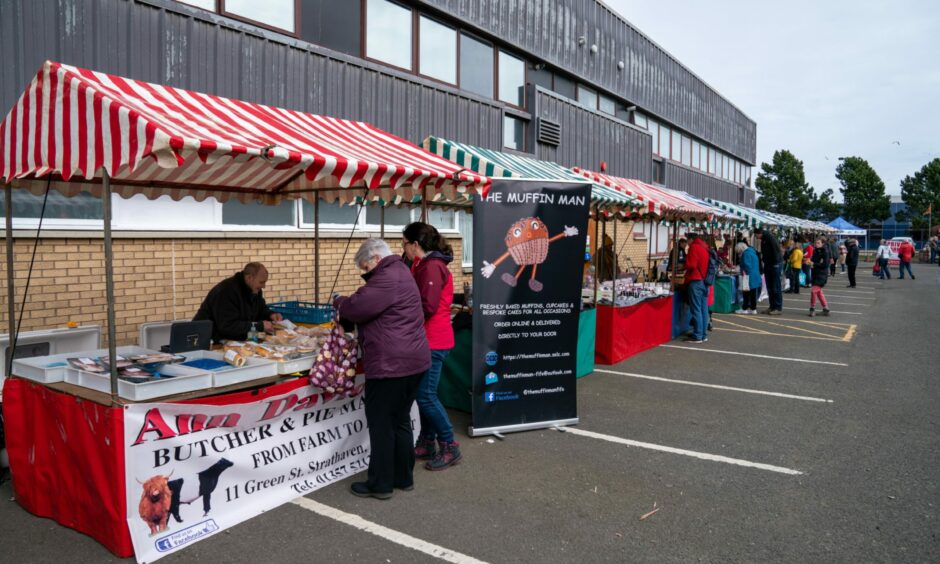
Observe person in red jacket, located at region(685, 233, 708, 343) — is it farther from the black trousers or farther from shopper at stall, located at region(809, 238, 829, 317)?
the black trousers

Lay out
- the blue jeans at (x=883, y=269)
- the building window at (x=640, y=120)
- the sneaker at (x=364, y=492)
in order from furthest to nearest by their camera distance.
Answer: the blue jeans at (x=883, y=269) → the building window at (x=640, y=120) → the sneaker at (x=364, y=492)

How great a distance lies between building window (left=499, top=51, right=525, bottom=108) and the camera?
13.5 metres

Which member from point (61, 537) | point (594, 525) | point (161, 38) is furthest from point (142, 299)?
point (594, 525)

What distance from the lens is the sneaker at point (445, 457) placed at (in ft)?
15.8

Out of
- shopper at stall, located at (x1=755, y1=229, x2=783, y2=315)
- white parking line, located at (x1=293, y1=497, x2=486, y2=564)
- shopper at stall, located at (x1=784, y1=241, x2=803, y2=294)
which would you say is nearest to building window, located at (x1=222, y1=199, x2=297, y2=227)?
white parking line, located at (x1=293, y1=497, x2=486, y2=564)

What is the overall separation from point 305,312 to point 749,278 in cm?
1142

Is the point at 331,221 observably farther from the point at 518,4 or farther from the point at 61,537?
the point at 518,4

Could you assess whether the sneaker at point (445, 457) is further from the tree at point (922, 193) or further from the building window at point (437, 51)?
the tree at point (922, 193)

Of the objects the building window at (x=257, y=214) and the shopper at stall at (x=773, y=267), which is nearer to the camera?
the building window at (x=257, y=214)

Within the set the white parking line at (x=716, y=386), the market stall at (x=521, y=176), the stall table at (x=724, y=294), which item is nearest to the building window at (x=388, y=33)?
the market stall at (x=521, y=176)

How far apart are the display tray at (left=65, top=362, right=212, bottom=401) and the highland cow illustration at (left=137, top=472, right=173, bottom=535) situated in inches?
18.7

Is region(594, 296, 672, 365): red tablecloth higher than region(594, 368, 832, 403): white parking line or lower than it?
higher

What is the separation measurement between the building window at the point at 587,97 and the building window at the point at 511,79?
311cm

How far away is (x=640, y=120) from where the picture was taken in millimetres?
20969
